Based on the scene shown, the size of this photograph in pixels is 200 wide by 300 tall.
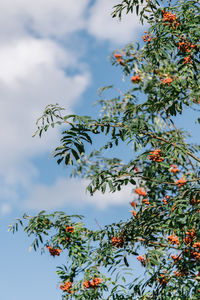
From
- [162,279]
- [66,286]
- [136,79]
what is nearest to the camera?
[162,279]

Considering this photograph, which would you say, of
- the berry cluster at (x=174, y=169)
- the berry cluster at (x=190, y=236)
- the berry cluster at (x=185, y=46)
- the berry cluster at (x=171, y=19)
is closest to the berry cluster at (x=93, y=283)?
the berry cluster at (x=190, y=236)

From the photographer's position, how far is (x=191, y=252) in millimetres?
4195

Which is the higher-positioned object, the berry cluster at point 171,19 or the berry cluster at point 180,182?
the berry cluster at point 171,19

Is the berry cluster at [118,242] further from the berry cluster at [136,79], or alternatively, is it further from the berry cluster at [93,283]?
the berry cluster at [136,79]

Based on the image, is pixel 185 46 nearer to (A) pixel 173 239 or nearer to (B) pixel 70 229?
(A) pixel 173 239

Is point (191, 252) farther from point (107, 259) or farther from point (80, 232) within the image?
point (80, 232)

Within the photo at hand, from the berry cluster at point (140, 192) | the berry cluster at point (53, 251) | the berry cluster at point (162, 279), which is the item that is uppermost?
the berry cluster at point (140, 192)

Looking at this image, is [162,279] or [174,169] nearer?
[162,279]

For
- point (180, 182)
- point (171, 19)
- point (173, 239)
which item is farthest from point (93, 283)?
point (171, 19)

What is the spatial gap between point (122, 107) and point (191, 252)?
395 centimetres

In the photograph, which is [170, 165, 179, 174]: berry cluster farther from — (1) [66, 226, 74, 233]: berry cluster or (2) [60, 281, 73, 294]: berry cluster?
(2) [60, 281, 73, 294]: berry cluster

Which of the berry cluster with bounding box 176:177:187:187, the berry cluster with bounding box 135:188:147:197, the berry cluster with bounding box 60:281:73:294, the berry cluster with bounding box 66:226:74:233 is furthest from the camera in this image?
the berry cluster with bounding box 135:188:147:197

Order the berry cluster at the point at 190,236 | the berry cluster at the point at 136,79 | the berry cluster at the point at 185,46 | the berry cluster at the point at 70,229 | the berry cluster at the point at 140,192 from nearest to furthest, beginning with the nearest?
the berry cluster at the point at 190,236, the berry cluster at the point at 185,46, the berry cluster at the point at 70,229, the berry cluster at the point at 140,192, the berry cluster at the point at 136,79

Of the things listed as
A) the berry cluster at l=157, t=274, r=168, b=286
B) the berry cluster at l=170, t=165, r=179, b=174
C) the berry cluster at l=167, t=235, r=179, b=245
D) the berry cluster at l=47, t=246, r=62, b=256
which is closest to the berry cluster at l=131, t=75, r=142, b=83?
the berry cluster at l=170, t=165, r=179, b=174
